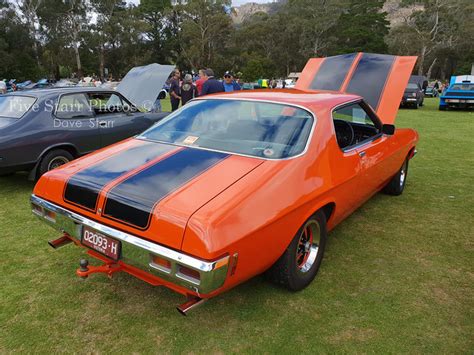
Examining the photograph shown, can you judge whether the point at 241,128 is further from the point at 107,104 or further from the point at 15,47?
the point at 15,47

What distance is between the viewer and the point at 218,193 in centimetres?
216

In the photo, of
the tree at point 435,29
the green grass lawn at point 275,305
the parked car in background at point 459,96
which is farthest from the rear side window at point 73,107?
the tree at point 435,29

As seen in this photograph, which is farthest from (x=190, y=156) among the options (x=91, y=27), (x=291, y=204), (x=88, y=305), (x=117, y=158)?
(x=91, y=27)

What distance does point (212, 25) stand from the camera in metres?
56.5

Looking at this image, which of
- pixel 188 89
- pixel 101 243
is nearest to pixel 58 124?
pixel 101 243

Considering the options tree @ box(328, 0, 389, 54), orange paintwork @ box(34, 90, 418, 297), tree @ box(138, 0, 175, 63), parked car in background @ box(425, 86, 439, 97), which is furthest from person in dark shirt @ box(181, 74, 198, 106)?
tree @ box(138, 0, 175, 63)

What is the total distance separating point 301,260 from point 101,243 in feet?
4.93

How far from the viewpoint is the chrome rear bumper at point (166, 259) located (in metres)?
1.92

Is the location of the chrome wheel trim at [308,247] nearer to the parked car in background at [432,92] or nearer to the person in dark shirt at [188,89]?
the person in dark shirt at [188,89]

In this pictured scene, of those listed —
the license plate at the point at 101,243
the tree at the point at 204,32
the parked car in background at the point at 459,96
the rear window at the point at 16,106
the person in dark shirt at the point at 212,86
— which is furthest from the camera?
the tree at the point at 204,32

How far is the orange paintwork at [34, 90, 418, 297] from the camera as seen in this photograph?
1.99 metres

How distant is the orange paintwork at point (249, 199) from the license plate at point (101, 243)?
0.10 meters

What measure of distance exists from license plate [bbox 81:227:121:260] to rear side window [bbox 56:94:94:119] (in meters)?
3.43

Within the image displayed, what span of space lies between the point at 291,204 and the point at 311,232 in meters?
0.63
